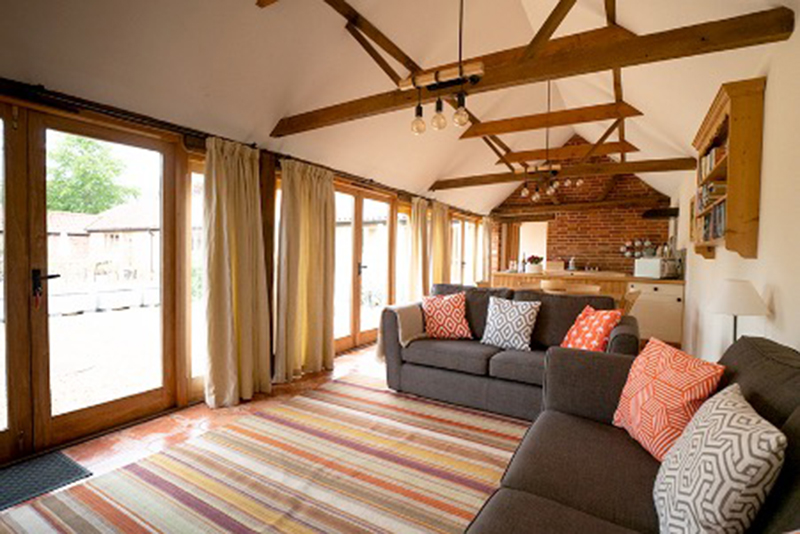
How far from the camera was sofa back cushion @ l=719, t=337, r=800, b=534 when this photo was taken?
0.83m

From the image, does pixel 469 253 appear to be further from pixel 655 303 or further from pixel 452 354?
pixel 452 354

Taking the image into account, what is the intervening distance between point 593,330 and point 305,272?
2.68m

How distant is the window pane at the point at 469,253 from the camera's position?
8.17 m

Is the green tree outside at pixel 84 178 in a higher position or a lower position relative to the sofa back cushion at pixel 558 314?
Answer: higher

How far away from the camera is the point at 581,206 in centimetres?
771

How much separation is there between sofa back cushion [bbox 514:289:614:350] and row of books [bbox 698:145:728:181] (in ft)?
3.70

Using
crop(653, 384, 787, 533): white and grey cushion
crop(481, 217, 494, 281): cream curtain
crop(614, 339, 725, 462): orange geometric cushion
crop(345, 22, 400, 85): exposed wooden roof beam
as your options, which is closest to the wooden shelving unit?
crop(614, 339, 725, 462): orange geometric cushion

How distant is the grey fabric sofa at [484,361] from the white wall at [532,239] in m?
7.17

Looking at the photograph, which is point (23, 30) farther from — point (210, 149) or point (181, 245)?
point (181, 245)

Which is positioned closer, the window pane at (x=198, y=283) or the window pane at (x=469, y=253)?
the window pane at (x=198, y=283)

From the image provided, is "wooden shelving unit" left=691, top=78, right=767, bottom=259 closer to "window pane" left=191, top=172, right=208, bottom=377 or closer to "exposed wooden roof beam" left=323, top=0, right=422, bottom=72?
"exposed wooden roof beam" left=323, top=0, right=422, bottom=72

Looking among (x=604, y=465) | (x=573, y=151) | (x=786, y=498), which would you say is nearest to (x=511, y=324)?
(x=604, y=465)

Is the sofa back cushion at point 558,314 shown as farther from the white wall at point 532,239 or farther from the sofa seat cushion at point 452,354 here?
the white wall at point 532,239

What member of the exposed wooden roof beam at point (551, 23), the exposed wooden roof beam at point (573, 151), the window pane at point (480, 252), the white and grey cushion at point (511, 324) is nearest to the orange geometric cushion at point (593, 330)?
the white and grey cushion at point (511, 324)
